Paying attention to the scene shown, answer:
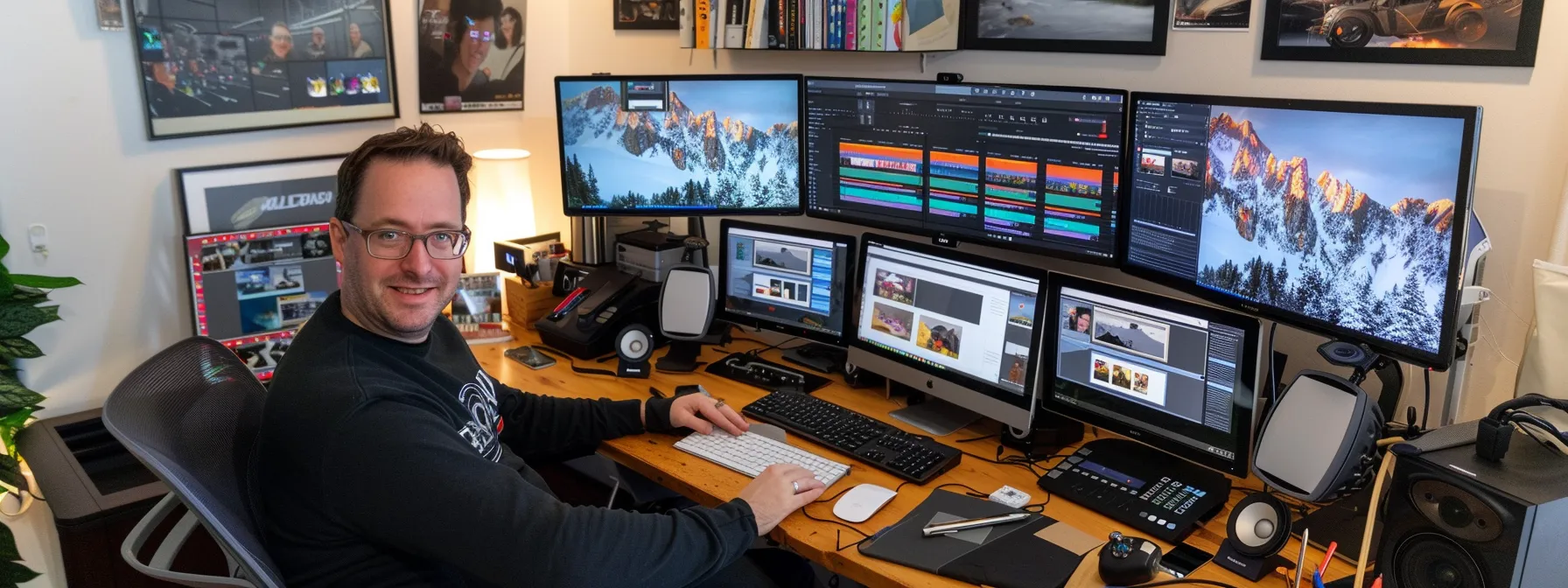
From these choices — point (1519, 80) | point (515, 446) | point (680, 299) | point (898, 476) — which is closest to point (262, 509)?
point (515, 446)

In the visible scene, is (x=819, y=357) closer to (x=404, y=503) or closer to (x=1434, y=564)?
(x=404, y=503)

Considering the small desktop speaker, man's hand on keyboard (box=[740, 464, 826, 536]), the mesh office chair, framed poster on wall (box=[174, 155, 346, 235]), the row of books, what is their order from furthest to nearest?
1. framed poster on wall (box=[174, 155, 346, 235])
2. the small desktop speaker
3. the row of books
4. man's hand on keyboard (box=[740, 464, 826, 536])
5. the mesh office chair

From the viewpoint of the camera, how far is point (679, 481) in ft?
6.60

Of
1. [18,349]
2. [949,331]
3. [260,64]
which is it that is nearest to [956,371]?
[949,331]

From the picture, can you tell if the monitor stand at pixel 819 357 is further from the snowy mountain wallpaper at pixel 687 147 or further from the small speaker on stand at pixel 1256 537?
the small speaker on stand at pixel 1256 537

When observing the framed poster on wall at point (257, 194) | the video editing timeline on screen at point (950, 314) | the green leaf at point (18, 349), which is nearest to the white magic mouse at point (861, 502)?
the video editing timeline on screen at point (950, 314)

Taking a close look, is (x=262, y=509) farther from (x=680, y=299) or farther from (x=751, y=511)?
(x=680, y=299)

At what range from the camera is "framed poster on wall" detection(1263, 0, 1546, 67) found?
1.68 m

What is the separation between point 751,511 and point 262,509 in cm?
74

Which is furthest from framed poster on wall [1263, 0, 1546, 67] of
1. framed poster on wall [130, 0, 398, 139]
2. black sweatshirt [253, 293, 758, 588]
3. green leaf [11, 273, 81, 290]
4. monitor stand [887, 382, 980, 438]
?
green leaf [11, 273, 81, 290]

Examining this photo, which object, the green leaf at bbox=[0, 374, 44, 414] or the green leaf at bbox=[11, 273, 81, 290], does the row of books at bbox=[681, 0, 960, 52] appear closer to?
the green leaf at bbox=[11, 273, 81, 290]

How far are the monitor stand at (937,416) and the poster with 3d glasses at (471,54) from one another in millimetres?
1764

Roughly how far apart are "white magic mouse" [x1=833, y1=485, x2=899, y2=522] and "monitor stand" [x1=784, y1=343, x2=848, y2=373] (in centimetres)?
68

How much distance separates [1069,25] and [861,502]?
111 centimetres
